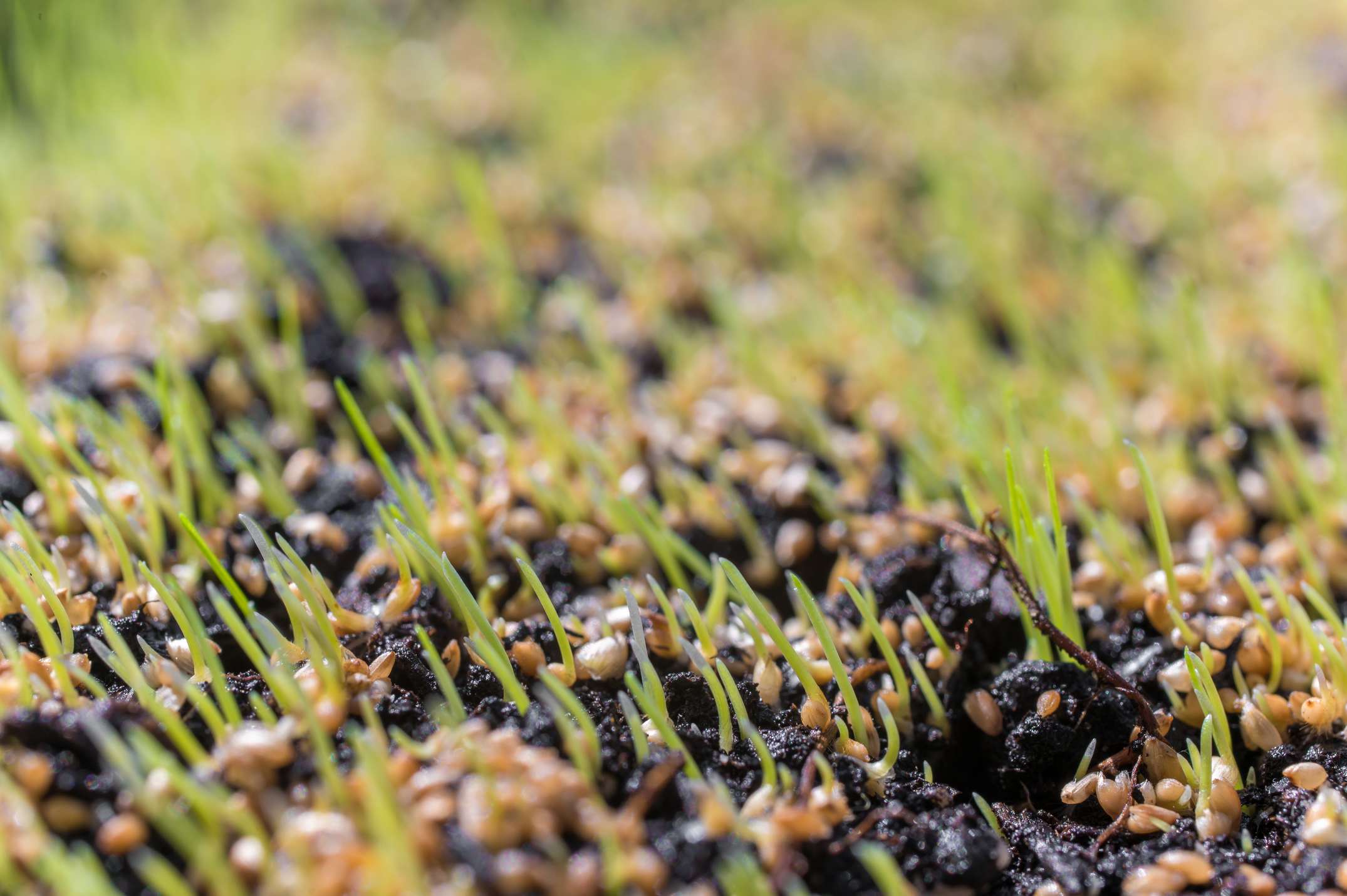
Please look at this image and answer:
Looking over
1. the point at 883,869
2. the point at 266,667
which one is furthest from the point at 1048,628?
the point at 266,667

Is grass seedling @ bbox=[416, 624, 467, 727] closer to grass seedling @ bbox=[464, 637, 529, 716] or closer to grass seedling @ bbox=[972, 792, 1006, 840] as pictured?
grass seedling @ bbox=[464, 637, 529, 716]

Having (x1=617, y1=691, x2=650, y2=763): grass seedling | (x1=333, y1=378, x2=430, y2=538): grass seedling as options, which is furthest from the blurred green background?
(x1=333, y1=378, x2=430, y2=538): grass seedling

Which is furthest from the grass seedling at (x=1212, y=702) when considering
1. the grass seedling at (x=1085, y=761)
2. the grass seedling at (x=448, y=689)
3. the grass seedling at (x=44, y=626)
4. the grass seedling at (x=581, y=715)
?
the grass seedling at (x=44, y=626)

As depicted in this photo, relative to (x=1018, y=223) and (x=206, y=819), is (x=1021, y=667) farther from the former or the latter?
(x=1018, y=223)

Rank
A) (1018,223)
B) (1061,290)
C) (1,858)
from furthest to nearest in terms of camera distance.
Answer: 1. (1018,223)
2. (1061,290)
3. (1,858)

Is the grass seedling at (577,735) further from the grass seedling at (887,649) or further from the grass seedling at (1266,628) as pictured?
the grass seedling at (1266,628)

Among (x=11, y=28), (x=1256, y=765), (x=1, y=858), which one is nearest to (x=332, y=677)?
(x=1, y=858)
